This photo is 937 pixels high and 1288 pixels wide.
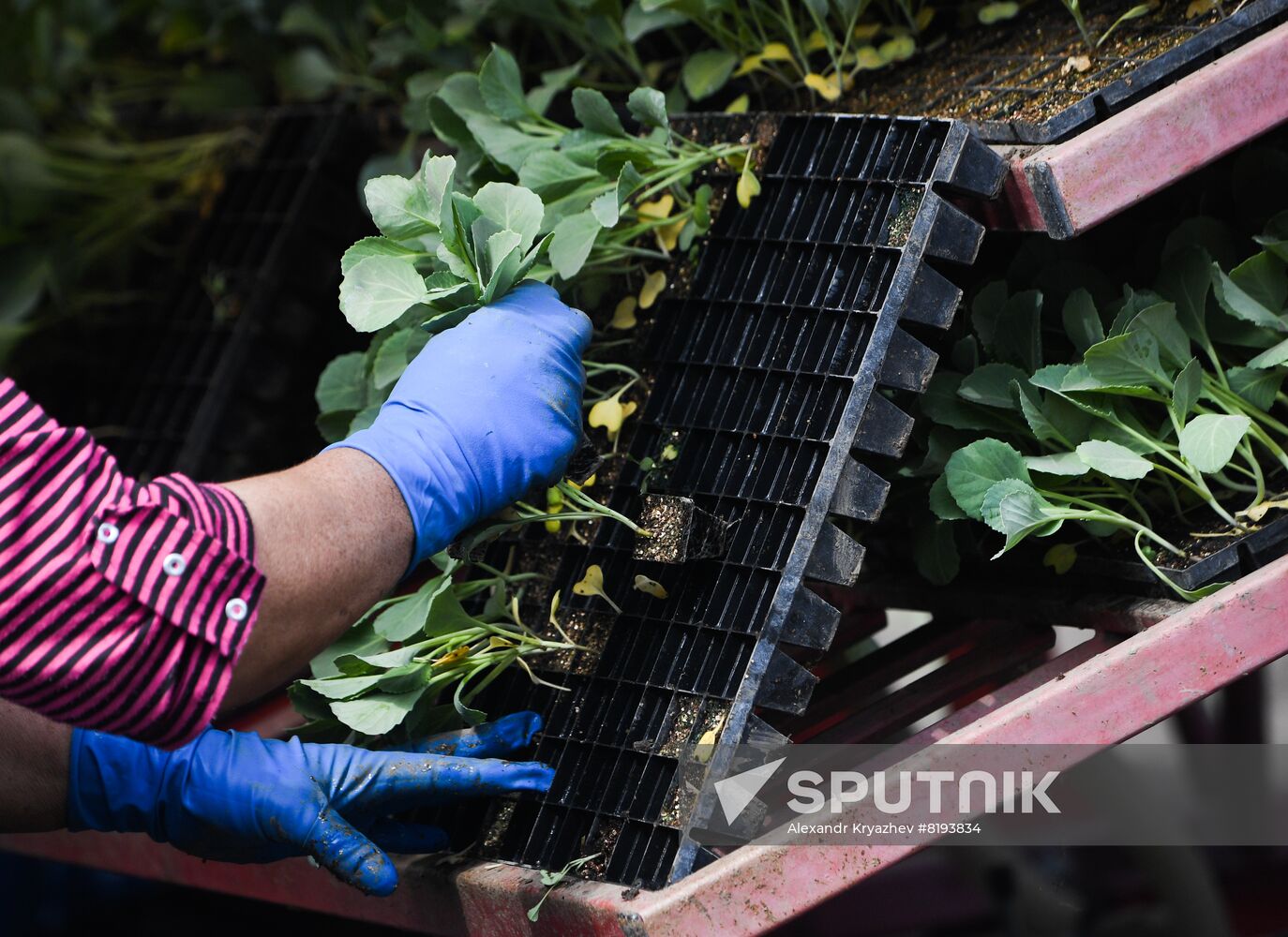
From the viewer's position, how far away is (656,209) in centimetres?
130

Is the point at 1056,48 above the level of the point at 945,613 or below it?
above

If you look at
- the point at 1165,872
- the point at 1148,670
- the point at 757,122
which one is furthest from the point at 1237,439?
the point at 1165,872

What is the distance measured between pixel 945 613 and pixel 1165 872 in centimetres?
47

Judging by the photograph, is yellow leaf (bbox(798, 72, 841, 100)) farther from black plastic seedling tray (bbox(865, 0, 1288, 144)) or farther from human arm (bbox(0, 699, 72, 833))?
human arm (bbox(0, 699, 72, 833))

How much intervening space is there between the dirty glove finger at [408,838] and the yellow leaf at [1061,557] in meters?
0.65

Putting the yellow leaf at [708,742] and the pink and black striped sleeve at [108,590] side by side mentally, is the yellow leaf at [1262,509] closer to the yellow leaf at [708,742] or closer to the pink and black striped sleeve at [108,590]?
the yellow leaf at [708,742]

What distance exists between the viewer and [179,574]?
838mm

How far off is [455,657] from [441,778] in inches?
4.3

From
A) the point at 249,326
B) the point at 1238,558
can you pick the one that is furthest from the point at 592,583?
the point at 249,326

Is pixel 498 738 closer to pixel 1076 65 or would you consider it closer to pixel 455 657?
pixel 455 657

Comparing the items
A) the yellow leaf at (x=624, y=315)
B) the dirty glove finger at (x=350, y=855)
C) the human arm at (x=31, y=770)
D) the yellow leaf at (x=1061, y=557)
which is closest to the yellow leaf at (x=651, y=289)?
the yellow leaf at (x=624, y=315)

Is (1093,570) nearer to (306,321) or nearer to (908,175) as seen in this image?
(908,175)

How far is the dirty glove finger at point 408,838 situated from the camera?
1.17m

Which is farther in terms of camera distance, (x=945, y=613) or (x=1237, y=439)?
(x=945, y=613)
